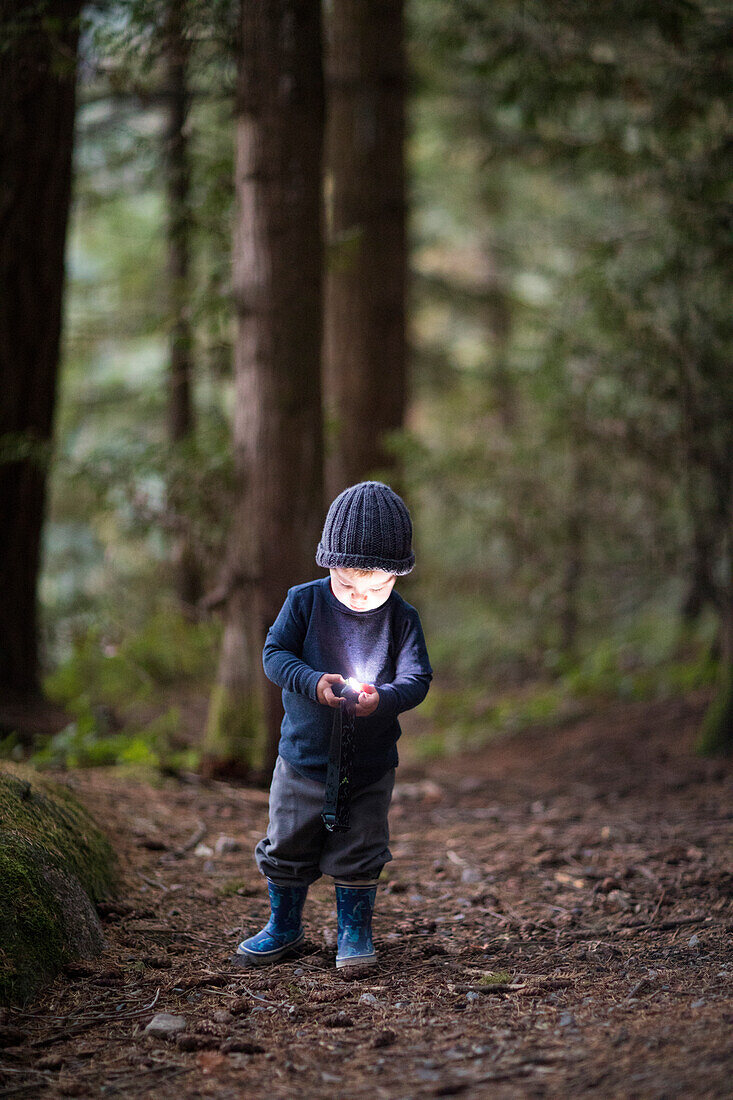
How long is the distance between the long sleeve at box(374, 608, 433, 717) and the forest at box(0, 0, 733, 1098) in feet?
3.10

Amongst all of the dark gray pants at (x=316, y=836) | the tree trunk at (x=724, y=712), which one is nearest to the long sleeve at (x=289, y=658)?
the dark gray pants at (x=316, y=836)

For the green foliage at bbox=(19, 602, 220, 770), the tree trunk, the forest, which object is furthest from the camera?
the tree trunk

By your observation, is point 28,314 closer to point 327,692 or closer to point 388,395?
point 388,395

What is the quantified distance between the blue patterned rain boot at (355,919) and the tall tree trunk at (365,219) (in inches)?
221

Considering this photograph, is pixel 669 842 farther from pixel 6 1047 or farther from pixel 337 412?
pixel 337 412

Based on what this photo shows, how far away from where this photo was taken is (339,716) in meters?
3.21

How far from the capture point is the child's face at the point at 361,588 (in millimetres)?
3260

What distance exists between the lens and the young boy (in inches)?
127

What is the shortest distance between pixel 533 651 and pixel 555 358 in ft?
12.7

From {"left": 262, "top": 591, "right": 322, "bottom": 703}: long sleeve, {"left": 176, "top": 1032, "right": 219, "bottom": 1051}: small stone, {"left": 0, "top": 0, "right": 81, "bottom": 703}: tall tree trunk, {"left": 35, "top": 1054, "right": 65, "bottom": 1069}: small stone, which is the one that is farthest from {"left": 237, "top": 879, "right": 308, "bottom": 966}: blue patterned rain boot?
{"left": 0, "top": 0, "right": 81, "bottom": 703}: tall tree trunk

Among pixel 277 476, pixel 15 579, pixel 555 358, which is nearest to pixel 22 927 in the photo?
pixel 277 476

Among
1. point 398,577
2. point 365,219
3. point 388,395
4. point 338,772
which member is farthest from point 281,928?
point 365,219

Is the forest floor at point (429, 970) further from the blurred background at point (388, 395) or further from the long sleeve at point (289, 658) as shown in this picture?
the blurred background at point (388, 395)

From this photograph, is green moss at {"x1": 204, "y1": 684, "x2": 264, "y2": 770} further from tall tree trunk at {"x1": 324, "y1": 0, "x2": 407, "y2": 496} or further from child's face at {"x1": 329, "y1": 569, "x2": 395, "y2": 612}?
tall tree trunk at {"x1": 324, "y1": 0, "x2": 407, "y2": 496}
